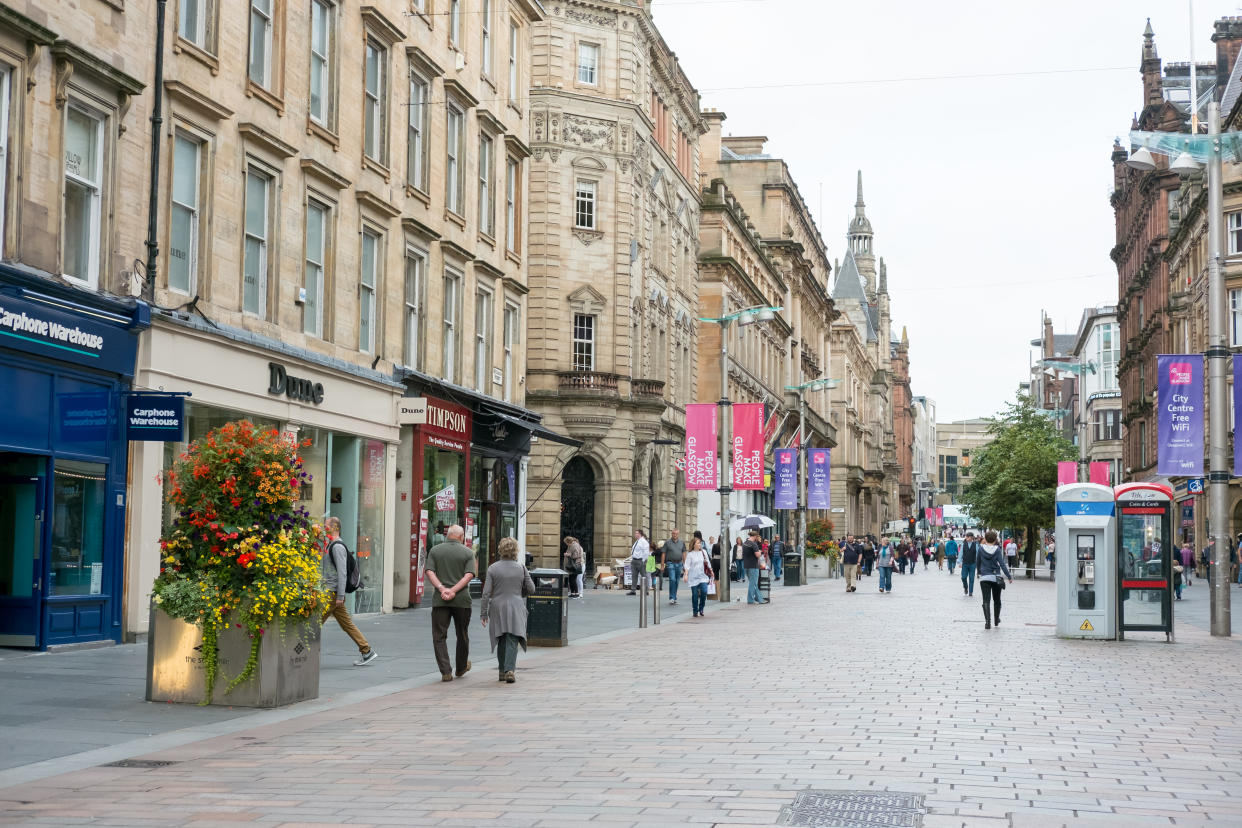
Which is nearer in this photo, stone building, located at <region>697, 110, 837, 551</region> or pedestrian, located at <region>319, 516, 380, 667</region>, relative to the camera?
pedestrian, located at <region>319, 516, 380, 667</region>

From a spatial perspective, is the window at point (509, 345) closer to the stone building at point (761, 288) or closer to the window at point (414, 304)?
the window at point (414, 304)

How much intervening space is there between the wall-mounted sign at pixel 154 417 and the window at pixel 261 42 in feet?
20.8

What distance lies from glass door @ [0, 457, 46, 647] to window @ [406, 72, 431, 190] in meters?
13.0

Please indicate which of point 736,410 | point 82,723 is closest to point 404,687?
point 82,723

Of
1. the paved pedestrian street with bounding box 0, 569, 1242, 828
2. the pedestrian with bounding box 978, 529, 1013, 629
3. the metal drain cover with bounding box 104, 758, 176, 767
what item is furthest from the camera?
the pedestrian with bounding box 978, 529, 1013, 629

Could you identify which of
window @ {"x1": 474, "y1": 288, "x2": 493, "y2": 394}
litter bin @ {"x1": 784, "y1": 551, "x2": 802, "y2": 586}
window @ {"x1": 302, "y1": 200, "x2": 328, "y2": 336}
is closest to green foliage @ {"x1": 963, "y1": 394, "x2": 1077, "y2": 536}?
litter bin @ {"x1": 784, "y1": 551, "x2": 802, "y2": 586}

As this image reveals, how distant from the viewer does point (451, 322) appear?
31250 millimetres

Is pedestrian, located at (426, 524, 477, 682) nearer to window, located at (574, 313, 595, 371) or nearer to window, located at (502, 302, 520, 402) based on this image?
window, located at (502, 302, 520, 402)

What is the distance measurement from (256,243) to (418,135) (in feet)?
24.3

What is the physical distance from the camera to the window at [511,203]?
35.4 m

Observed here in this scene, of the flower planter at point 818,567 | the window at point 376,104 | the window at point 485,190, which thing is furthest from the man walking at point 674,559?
the flower planter at point 818,567

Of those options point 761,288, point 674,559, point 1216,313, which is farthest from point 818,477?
point 1216,313

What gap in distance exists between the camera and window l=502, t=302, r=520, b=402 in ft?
116

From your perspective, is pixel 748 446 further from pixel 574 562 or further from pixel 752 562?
pixel 752 562
